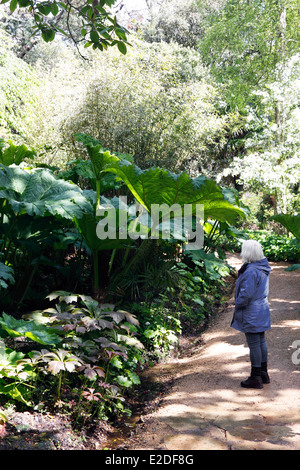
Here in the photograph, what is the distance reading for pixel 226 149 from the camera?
60.8 feet

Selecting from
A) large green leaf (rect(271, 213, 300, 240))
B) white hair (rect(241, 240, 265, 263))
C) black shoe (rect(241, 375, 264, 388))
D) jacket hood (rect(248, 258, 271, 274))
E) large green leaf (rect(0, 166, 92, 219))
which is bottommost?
black shoe (rect(241, 375, 264, 388))

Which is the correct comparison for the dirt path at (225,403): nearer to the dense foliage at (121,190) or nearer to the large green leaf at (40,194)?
the dense foliage at (121,190)

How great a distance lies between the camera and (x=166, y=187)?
4.18 m

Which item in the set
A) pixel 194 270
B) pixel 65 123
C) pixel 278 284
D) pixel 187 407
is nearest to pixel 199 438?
pixel 187 407

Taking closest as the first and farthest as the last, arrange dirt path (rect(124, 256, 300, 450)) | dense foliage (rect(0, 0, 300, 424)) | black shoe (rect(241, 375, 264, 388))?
dirt path (rect(124, 256, 300, 450)), dense foliage (rect(0, 0, 300, 424)), black shoe (rect(241, 375, 264, 388))

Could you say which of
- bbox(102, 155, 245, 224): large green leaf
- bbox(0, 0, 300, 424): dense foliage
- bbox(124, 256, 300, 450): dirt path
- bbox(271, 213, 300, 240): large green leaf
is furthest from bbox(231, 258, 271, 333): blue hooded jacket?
bbox(271, 213, 300, 240): large green leaf

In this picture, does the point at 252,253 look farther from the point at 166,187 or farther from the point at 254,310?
the point at 166,187

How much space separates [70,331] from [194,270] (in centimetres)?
399

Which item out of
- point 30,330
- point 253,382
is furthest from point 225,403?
point 30,330

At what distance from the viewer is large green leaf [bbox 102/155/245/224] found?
409 cm

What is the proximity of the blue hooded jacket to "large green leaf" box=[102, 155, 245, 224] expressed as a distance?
984 millimetres

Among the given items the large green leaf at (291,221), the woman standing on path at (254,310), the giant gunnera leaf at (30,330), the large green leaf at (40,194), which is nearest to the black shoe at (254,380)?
the woman standing on path at (254,310)

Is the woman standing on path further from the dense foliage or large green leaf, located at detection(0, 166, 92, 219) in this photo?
large green leaf, located at detection(0, 166, 92, 219)

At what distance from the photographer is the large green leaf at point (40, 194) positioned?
351 cm
